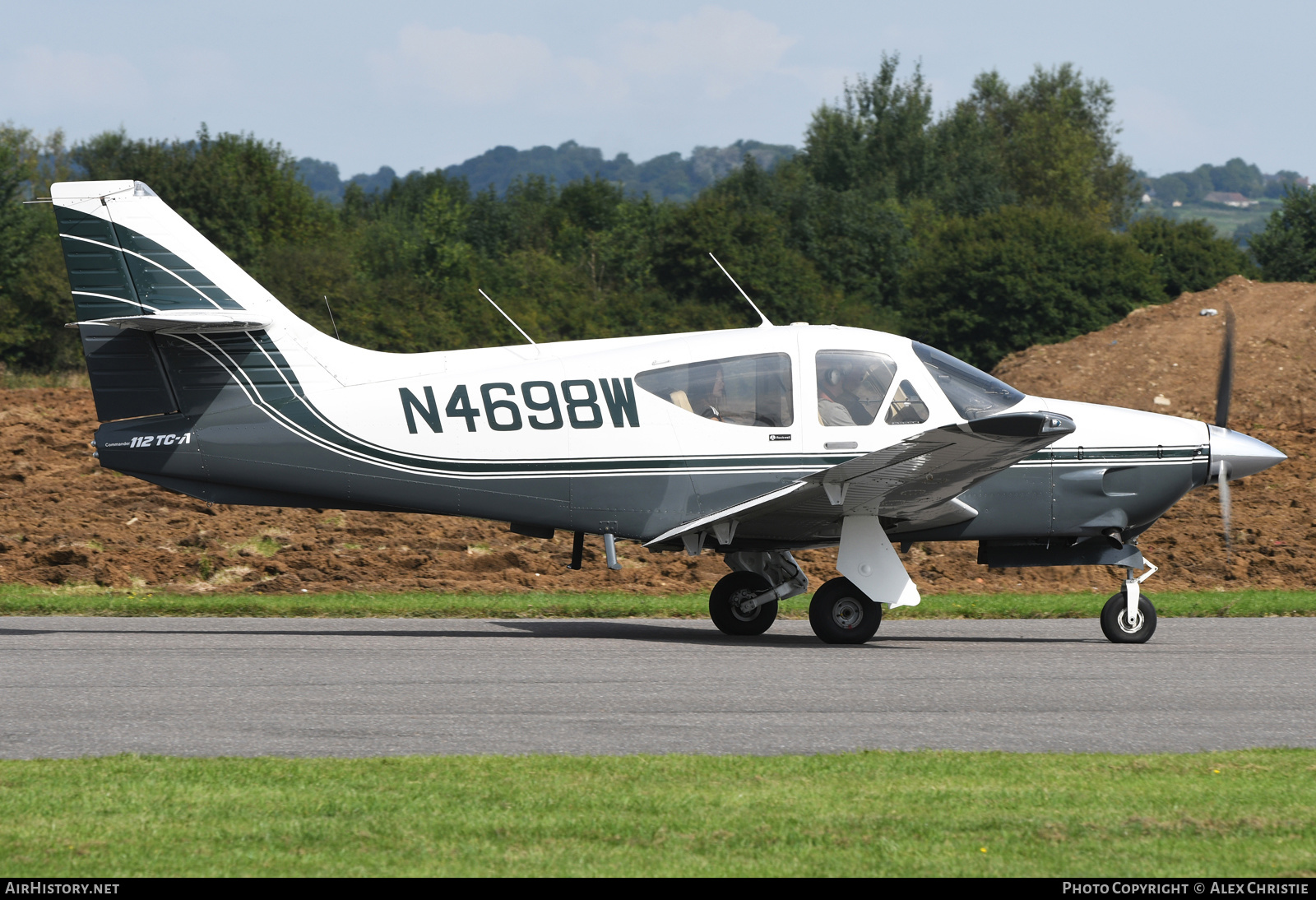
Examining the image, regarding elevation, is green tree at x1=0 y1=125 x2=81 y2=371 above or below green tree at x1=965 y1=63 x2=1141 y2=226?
below

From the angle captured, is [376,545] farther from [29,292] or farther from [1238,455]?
[29,292]

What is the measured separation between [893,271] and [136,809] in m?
45.3

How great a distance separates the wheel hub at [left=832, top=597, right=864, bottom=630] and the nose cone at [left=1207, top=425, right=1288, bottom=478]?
3.60 m

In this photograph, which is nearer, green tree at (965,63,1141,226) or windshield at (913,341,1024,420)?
windshield at (913,341,1024,420)

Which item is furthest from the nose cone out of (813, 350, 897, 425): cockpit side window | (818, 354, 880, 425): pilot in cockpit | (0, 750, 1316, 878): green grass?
(0, 750, 1316, 878): green grass

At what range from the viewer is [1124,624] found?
12156mm

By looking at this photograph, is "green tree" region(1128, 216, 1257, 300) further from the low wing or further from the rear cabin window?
the rear cabin window

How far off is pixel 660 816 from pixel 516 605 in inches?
384

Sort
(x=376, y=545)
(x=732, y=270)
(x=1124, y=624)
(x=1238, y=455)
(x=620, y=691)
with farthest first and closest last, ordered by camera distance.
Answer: (x=732, y=270) < (x=376, y=545) < (x=1238, y=455) < (x=1124, y=624) < (x=620, y=691)

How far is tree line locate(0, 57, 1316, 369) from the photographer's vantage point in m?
39.8

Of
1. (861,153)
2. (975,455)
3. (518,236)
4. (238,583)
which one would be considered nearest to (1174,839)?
(975,455)

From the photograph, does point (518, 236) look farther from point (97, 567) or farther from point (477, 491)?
point (477, 491)

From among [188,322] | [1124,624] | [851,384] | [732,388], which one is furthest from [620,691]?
[1124,624]

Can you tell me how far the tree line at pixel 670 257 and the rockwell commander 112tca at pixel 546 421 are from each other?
24735mm
